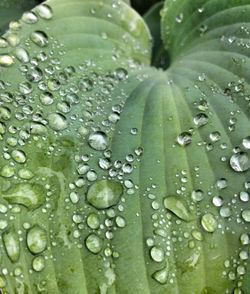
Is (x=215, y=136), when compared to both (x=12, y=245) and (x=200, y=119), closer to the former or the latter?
(x=200, y=119)

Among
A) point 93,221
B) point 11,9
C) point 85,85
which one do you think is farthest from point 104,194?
point 11,9

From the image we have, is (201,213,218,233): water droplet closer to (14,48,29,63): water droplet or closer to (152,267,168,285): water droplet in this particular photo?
(152,267,168,285): water droplet

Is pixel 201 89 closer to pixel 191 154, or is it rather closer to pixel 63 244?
pixel 191 154

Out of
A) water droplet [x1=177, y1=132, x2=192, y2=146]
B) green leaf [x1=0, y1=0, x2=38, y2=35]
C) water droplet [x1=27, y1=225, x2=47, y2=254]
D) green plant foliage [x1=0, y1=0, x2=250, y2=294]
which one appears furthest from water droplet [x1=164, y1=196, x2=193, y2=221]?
green leaf [x1=0, y1=0, x2=38, y2=35]

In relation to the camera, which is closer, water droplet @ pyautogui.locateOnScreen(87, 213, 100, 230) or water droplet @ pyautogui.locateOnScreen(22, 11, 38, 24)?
water droplet @ pyautogui.locateOnScreen(87, 213, 100, 230)

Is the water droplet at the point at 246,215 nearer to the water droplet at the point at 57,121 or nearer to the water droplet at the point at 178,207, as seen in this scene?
the water droplet at the point at 178,207

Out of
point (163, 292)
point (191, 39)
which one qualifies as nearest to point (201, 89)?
point (191, 39)
